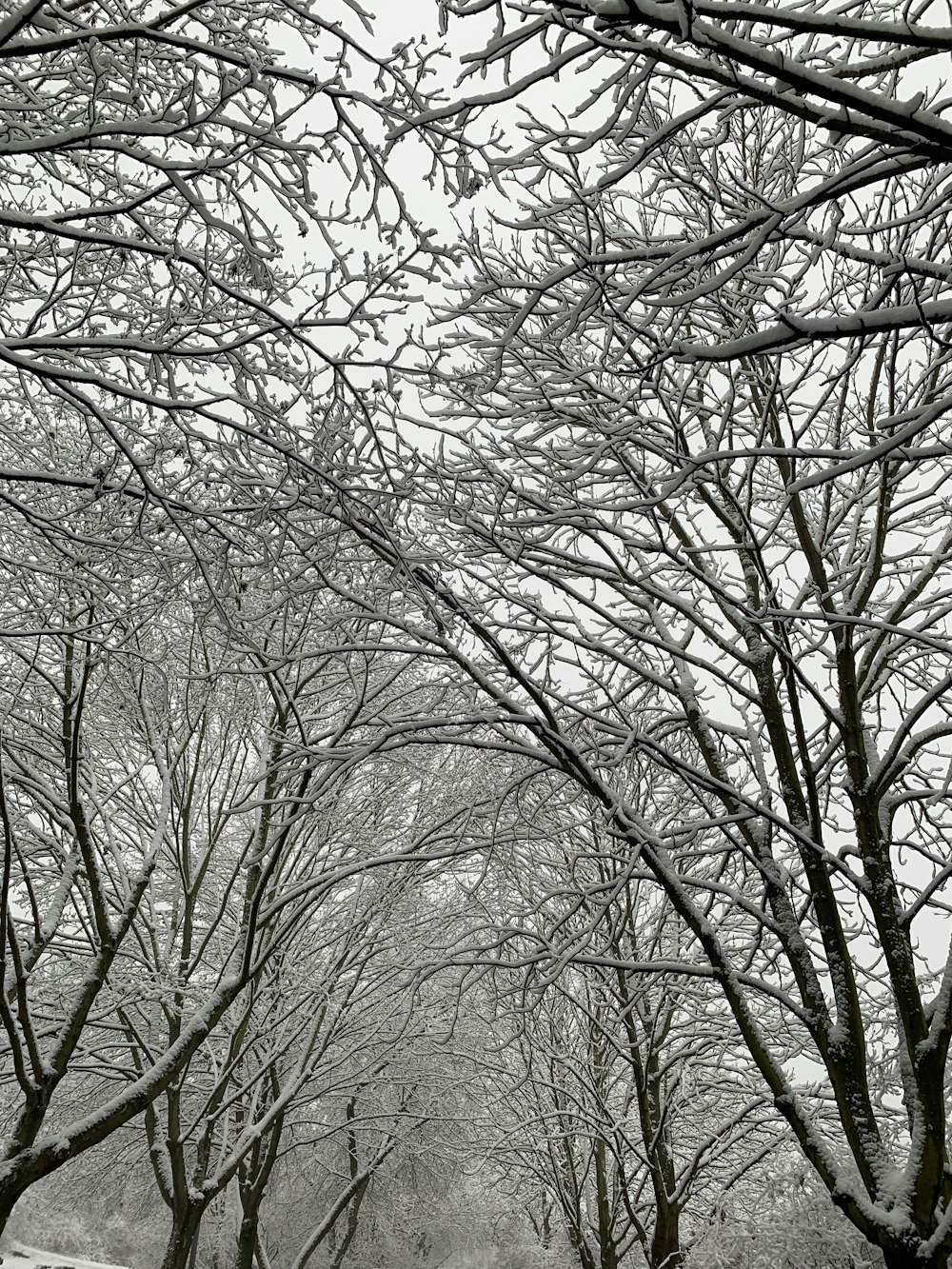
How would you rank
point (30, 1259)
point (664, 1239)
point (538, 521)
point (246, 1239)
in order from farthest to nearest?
point (30, 1259), point (246, 1239), point (664, 1239), point (538, 521)

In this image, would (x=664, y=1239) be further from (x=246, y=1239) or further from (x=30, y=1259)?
(x=30, y=1259)

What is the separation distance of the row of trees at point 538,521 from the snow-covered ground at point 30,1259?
6882mm

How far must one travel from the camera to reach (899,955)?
446cm

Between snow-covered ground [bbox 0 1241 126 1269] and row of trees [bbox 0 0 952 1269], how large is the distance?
688 cm

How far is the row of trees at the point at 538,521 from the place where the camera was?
294 cm

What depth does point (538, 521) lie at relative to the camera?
Result: 4453 mm

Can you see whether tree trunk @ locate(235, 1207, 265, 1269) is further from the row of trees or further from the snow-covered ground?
the snow-covered ground

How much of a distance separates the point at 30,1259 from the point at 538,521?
59.2 feet

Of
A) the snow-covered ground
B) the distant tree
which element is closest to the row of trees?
the distant tree

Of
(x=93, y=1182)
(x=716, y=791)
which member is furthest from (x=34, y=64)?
(x=93, y=1182)

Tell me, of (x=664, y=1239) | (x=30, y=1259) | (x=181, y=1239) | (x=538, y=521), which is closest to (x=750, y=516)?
(x=538, y=521)

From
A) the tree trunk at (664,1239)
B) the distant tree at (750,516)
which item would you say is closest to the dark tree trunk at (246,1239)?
the tree trunk at (664,1239)

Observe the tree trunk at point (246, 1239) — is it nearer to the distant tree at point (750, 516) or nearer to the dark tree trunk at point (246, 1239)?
the dark tree trunk at point (246, 1239)

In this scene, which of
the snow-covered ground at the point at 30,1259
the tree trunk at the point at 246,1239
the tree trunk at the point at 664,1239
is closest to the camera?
the tree trunk at the point at 664,1239
